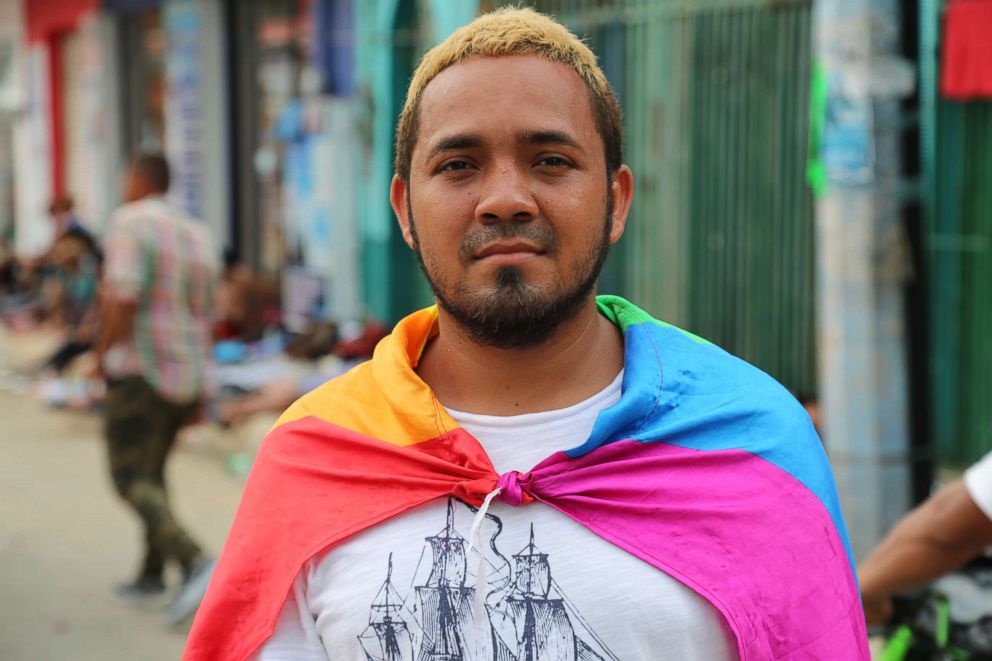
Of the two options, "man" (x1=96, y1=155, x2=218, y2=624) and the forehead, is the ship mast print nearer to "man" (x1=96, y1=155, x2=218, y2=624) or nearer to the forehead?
the forehead

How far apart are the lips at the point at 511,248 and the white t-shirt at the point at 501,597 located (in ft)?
1.10

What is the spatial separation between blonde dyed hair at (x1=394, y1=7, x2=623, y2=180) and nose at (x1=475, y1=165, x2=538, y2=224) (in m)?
0.20

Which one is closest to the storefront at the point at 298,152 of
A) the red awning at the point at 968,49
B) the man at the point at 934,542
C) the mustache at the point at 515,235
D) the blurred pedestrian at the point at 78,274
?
the blurred pedestrian at the point at 78,274

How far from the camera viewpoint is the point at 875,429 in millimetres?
3938

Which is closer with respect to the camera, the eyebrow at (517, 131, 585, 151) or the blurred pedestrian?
the eyebrow at (517, 131, 585, 151)

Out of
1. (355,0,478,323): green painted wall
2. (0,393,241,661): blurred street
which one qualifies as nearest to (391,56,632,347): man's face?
(0,393,241,661): blurred street

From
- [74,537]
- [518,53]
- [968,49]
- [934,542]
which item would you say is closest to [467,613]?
[518,53]

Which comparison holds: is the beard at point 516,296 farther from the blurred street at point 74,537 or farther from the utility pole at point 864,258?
the blurred street at point 74,537

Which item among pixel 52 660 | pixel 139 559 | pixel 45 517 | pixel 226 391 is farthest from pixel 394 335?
pixel 226 391

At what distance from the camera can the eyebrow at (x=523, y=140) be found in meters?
1.93

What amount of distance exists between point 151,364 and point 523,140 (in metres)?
4.13

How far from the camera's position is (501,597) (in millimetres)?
1868

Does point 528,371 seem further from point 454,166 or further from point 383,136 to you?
point 383,136

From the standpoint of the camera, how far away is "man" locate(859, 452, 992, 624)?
8.38 ft
